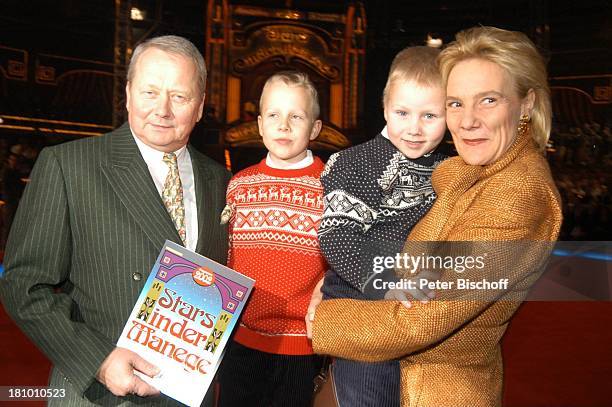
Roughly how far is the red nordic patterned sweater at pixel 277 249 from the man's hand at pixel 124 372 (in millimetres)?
363

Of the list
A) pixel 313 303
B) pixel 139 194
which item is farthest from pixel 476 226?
pixel 139 194

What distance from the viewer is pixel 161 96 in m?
1.10

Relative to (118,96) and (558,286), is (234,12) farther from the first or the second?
(558,286)

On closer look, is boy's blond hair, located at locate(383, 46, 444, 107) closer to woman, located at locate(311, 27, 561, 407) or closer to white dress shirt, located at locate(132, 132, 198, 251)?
woman, located at locate(311, 27, 561, 407)

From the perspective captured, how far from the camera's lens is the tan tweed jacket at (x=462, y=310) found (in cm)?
93

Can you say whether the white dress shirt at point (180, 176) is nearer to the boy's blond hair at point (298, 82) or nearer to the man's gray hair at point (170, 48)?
the man's gray hair at point (170, 48)

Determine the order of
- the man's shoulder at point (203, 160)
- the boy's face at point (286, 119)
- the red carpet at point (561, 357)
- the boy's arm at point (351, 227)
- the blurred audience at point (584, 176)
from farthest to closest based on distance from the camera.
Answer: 1. the blurred audience at point (584, 176)
2. the red carpet at point (561, 357)
3. the boy's face at point (286, 119)
4. the man's shoulder at point (203, 160)
5. the boy's arm at point (351, 227)

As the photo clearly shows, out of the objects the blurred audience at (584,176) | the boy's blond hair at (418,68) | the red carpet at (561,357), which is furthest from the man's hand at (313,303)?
the blurred audience at (584,176)

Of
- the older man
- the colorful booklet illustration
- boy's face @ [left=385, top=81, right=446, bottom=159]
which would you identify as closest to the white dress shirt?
the older man

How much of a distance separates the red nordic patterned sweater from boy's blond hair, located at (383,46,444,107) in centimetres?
35

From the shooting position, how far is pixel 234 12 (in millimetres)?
8148

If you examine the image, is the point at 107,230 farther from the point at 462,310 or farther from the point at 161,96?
the point at 462,310

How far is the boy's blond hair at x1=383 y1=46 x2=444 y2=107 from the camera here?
1.07m

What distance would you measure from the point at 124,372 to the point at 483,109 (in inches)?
26.0
